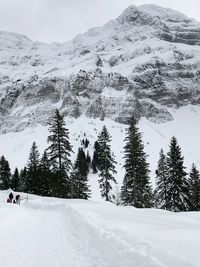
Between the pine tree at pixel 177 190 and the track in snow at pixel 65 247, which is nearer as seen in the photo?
the track in snow at pixel 65 247

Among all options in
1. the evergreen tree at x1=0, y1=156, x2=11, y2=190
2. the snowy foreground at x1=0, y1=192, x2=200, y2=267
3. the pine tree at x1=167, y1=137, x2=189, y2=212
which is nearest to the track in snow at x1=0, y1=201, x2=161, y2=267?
the snowy foreground at x1=0, y1=192, x2=200, y2=267

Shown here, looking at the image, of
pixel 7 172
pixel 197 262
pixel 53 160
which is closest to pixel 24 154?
pixel 7 172

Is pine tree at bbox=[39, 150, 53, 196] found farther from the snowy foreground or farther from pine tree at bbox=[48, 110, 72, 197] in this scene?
the snowy foreground

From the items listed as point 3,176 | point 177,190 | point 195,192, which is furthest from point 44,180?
point 3,176

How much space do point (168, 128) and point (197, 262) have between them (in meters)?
195

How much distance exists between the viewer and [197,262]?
Answer: 6.77 m

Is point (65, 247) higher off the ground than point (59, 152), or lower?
lower

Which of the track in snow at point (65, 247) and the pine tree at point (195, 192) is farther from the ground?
the pine tree at point (195, 192)

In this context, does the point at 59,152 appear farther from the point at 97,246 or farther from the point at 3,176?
the point at 3,176

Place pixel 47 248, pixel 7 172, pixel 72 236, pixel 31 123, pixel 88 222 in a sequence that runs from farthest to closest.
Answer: pixel 31 123, pixel 7 172, pixel 88 222, pixel 72 236, pixel 47 248

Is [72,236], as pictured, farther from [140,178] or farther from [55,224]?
[140,178]

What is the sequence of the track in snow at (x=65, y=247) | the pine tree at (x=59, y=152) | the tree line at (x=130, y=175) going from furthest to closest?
1. the pine tree at (x=59, y=152)
2. the tree line at (x=130, y=175)
3. the track in snow at (x=65, y=247)

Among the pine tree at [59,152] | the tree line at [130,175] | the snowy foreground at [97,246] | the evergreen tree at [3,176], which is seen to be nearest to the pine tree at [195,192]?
the tree line at [130,175]

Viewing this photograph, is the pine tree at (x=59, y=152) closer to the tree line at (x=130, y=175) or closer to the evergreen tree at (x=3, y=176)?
the tree line at (x=130, y=175)
